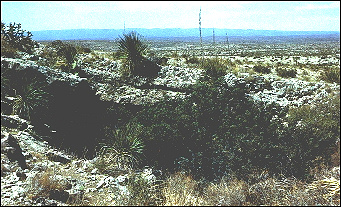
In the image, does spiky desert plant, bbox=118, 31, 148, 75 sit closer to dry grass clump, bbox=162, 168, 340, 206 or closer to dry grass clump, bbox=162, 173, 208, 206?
dry grass clump, bbox=162, 173, 208, 206

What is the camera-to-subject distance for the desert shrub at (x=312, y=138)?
9539 mm

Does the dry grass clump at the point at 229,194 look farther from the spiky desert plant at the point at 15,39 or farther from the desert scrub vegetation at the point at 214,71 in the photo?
the spiky desert plant at the point at 15,39

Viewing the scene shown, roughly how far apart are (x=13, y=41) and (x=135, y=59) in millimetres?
6112

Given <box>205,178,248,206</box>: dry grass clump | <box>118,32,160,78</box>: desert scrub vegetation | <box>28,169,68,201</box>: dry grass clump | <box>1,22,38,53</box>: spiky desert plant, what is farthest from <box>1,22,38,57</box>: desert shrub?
<box>205,178,248,206</box>: dry grass clump

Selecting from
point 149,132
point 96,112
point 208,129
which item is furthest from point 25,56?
point 208,129

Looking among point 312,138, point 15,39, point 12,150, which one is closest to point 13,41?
point 15,39

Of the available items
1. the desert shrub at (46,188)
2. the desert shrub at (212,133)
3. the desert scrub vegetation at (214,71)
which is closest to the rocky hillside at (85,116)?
the desert shrub at (46,188)

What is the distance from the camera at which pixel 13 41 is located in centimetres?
1462

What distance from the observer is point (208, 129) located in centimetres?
1162

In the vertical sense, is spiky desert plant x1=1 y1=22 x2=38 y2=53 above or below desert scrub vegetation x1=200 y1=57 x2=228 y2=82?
above

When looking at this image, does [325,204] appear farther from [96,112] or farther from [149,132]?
[96,112]

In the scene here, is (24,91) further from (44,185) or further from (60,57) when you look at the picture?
(60,57)

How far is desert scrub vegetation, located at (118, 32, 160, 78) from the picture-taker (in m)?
16.0

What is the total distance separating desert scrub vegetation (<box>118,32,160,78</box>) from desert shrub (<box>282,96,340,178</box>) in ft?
27.5
